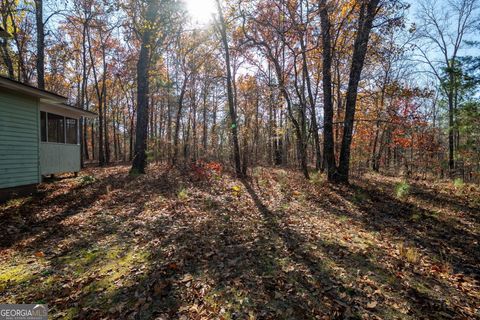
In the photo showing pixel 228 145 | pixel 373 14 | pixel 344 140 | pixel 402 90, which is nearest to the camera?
pixel 373 14

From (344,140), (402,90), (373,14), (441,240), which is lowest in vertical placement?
(441,240)

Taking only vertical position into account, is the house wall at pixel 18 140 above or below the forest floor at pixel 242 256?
above

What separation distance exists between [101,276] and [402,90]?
1023 centimetres

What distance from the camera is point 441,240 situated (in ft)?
16.9

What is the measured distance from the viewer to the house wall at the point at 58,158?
10.1 m

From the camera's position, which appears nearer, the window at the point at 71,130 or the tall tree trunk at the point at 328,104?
the tall tree trunk at the point at 328,104

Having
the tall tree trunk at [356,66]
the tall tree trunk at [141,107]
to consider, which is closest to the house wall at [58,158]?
the tall tree trunk at [141,107]

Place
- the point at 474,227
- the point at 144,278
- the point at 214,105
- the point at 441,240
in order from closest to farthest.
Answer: the point at 144,278
the point at 441,240
the point at 474,227
the point at 214,105

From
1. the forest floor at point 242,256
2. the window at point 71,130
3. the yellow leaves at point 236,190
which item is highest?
the window at point 71,130

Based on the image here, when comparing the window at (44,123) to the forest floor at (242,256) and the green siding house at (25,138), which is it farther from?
the forest floor at (242,256)

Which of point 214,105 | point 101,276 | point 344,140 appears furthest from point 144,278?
point 214,105

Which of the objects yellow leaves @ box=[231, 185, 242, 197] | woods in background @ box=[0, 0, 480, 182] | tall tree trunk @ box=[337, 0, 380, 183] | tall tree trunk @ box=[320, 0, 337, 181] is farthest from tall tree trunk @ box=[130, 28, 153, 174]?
tall tree trunk @ box=[337, 0, 380, 183]

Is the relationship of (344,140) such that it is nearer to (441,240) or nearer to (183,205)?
(441,240)

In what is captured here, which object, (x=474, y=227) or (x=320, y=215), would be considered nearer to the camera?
(x=474, y=227)
